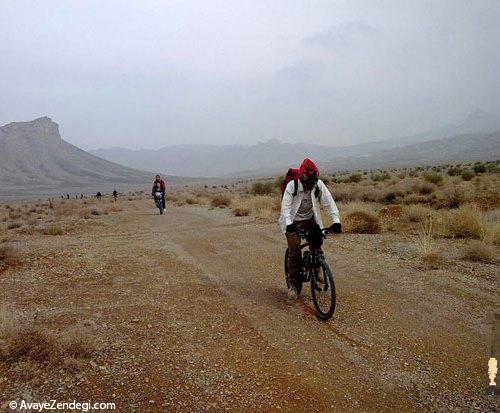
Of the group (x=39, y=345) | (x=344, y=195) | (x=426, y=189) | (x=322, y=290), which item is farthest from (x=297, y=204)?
(x=426, y=189)

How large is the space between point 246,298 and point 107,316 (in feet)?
7.19

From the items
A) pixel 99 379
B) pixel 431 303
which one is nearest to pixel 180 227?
pixel 431 303

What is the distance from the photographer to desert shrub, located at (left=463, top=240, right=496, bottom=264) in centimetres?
939

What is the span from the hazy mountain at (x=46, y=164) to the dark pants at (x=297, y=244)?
95.2 meters

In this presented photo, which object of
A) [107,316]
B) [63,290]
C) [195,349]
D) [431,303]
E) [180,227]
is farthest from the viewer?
[180,227]

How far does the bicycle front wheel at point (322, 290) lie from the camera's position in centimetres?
625

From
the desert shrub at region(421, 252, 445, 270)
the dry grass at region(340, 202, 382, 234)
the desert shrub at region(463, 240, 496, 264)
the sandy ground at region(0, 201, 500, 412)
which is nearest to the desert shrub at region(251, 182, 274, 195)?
Result: the dry grass at region(340, 202, 382, 234)

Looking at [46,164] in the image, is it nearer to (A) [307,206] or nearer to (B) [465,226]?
(B) [465,226]

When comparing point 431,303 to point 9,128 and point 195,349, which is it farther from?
point 9,128

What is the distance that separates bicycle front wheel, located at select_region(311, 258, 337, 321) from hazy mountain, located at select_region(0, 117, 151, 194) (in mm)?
95816

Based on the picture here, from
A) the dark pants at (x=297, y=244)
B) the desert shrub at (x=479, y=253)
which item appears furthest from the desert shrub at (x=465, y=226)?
the dark pants at (x=297, y=244)

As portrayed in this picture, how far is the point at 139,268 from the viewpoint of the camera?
31.2ft

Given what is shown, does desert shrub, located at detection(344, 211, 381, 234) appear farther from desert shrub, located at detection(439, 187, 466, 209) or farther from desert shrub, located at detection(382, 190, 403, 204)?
desert shrub, located at detection(382, 190, 403, 204)

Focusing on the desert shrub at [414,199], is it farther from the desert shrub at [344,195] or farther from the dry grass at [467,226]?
the dry grass at [467,226]
